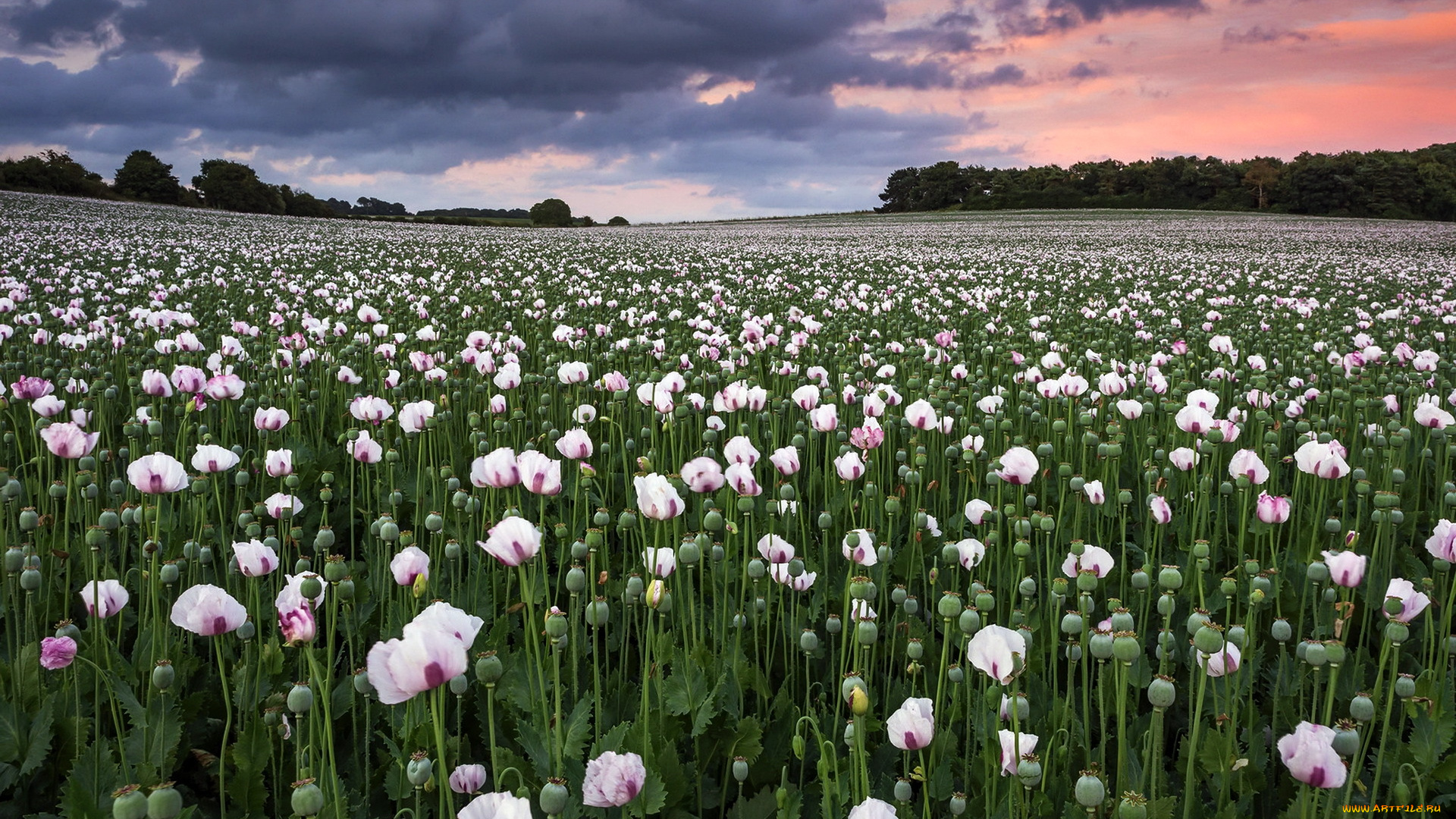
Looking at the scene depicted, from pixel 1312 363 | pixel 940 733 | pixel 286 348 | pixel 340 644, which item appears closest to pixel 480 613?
pixel 340 644

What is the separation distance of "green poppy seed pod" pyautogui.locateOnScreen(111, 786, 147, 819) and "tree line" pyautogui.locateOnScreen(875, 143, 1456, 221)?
7248 cm

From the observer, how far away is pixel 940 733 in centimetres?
212

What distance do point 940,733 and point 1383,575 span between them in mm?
1978

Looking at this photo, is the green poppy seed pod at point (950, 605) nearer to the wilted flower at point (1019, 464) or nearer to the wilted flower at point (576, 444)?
the wilted flower at point (1019, 464)

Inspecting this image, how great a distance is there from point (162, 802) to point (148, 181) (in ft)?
234

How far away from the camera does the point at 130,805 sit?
1.26 metres

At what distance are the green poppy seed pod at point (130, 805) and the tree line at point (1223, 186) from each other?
7248 cm

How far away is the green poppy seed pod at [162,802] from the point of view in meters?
1.26

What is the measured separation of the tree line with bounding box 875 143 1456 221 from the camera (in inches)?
2547

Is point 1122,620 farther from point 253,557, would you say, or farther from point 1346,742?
point 253,557

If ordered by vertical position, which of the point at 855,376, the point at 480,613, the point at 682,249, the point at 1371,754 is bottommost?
the point at 1371,754

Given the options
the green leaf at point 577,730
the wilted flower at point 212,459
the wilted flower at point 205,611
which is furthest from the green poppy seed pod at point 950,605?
the wilted flower at point 212,459

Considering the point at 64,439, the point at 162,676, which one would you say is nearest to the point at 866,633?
the point at 162,676

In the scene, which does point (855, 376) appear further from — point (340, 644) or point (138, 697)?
point (138, 697)
